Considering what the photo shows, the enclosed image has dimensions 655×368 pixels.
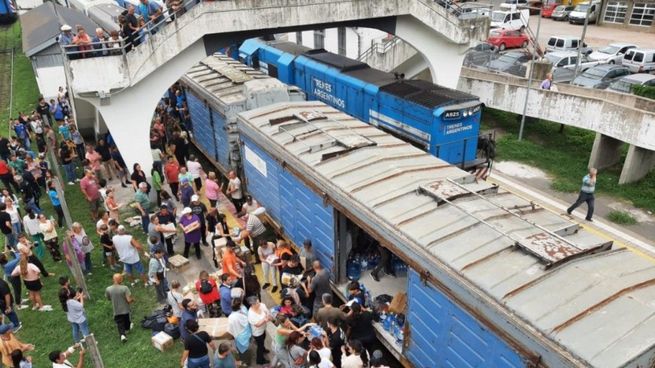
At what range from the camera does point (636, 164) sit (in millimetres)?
14875

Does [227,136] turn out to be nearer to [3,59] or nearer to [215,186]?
[215,186]

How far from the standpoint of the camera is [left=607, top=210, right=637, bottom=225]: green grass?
13.2 metres

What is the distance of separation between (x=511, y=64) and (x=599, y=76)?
Answer: 390 cm

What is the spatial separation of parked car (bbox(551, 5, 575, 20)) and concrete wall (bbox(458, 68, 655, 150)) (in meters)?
24.7

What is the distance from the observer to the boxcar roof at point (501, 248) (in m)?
5.02

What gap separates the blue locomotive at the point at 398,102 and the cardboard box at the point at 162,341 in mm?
7849

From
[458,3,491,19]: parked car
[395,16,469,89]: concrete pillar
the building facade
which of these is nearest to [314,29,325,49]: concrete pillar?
[458,3,491,19]: parked car

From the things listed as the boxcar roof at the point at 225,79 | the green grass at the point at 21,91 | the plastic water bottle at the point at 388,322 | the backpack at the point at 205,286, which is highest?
the boxcar roof at the point at 225,79

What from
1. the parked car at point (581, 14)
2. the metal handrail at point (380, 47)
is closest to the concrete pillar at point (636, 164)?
the metal handrail at point (380, 47)

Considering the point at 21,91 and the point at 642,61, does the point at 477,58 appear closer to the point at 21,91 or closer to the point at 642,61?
the point at 642,61

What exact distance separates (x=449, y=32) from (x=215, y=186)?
9.85m

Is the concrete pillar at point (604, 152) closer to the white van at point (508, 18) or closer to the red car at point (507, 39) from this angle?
the red car at point (507, 39)

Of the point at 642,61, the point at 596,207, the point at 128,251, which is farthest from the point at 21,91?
the point at 642,61

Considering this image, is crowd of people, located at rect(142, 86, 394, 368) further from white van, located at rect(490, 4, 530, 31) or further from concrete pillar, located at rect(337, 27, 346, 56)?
white van, located at rect(490, 4, 530, 31)
